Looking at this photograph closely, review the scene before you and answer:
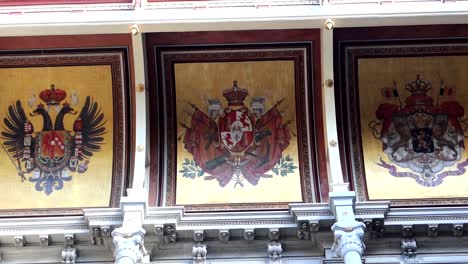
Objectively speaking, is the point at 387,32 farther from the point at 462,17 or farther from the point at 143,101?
the point at 143,101

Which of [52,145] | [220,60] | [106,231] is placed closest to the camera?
[106,231]

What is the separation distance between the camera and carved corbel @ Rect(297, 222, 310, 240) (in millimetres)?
11594

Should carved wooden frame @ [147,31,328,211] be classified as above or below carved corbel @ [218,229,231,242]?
above

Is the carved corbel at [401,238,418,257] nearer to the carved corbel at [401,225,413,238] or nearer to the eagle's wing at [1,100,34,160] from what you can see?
the carved corbel at [401,225,413,238]

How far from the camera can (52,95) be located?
13.0 meters

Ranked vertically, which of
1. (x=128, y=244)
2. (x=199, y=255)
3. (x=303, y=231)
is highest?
(x=303, y=231)

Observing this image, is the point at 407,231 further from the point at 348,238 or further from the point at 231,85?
the point at 231,85

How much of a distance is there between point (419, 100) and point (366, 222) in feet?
8.56

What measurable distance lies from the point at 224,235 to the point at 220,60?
117 inches

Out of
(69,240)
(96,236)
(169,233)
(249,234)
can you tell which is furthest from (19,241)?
(249,234)

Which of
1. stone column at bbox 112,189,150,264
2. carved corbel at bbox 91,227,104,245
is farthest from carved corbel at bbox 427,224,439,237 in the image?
carved corbel at bbox 91,227,104,245

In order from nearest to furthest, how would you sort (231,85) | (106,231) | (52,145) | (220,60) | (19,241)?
(106,231), (19,241), (52,145), (220,60), (231,85)

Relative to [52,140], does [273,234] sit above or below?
below

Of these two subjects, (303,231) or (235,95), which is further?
(235,95)
